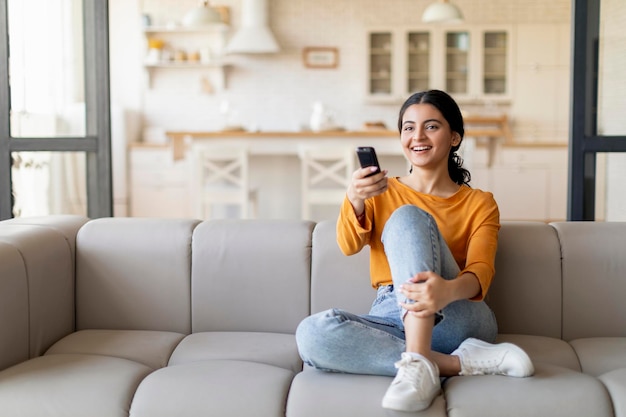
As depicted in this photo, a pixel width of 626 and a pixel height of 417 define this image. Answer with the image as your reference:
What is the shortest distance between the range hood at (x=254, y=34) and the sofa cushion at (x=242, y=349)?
5864 mm

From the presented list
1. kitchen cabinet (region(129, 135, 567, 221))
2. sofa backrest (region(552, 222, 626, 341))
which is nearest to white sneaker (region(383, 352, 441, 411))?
sofa backrest (region(552, 222, 626, 341))

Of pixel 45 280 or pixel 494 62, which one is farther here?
pixel 494 62

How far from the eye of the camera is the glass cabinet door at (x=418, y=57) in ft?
26.7

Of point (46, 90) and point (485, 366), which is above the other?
point (46, 90)

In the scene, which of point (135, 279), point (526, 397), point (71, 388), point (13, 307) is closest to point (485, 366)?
point (526, 397)

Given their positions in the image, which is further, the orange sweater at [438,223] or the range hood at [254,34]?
the range hood at [254,34]

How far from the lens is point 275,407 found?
6.25 ft

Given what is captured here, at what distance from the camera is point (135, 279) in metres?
2.60

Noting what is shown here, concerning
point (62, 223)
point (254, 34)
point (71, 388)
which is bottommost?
point (71, 388)

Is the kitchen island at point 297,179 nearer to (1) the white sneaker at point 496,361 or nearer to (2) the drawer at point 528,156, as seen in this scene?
(2) the drawer at point 528,156

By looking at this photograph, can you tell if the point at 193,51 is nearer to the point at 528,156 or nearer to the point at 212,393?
the point at 528,156

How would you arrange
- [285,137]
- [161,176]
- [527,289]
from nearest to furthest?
[527,289] → [285,137] → [161,176]

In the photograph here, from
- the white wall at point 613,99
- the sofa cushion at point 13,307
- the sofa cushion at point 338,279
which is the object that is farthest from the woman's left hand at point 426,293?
the white wall at point 613,99

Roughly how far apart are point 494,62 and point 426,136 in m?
6.14
